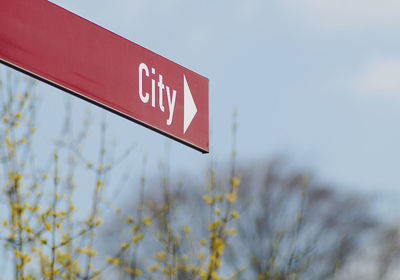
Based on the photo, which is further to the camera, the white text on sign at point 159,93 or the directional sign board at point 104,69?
the white text on sign at point 159,93

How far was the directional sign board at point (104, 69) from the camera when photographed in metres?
2.61

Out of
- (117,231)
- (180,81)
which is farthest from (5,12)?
(117,231)

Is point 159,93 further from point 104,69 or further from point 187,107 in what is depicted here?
point 104,69

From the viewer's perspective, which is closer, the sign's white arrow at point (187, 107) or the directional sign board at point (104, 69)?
the directional sign board at point (104, 69)

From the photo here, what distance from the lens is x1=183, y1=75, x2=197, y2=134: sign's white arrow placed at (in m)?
3.04

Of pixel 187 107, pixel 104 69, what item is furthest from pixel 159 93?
pixel 104 69

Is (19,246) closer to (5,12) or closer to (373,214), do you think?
(5,12)

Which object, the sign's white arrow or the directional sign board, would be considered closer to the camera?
the directional sign board

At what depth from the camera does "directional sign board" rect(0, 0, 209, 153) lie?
8.55ft

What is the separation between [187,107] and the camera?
3.08 metres

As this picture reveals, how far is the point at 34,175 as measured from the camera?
5.29 m

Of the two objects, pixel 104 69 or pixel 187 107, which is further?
pixel 187 107

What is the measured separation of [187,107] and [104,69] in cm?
36

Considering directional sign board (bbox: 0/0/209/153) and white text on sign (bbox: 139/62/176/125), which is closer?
directional sign board (bbox: 0/0/209/153)
